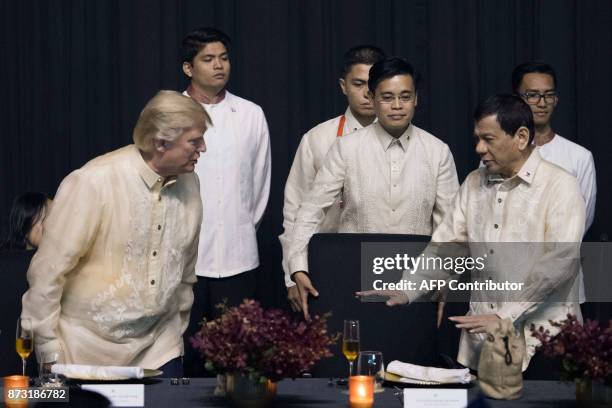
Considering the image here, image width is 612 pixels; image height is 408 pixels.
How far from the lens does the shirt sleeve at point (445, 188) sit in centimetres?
441

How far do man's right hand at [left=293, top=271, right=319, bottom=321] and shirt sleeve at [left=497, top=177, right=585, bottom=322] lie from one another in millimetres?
632

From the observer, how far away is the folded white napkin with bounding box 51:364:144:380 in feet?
10.2

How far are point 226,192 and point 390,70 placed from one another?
1.02 m

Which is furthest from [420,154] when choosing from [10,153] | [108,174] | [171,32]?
[10,153]

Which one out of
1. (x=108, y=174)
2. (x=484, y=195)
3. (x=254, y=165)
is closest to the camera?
(x=108, y=174)

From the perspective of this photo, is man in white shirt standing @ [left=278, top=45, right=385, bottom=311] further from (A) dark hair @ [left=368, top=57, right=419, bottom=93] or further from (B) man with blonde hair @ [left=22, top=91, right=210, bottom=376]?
(B) man with blonde hair @ [left=22, top=91, right=210, bottom=376]

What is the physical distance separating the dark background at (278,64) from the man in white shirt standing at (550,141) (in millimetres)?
855

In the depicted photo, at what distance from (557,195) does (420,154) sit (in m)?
0.79

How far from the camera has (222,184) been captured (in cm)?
505

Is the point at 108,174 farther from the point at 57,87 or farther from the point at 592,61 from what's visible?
the point at 592,61

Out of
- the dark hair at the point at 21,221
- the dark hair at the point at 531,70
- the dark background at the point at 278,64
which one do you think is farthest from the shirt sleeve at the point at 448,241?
the dark background at the point at 278,64

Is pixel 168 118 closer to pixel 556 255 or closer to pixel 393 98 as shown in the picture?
pixel 393 98

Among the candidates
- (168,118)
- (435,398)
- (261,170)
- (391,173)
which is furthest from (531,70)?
(435,398)

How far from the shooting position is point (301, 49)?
6004 millimetres
